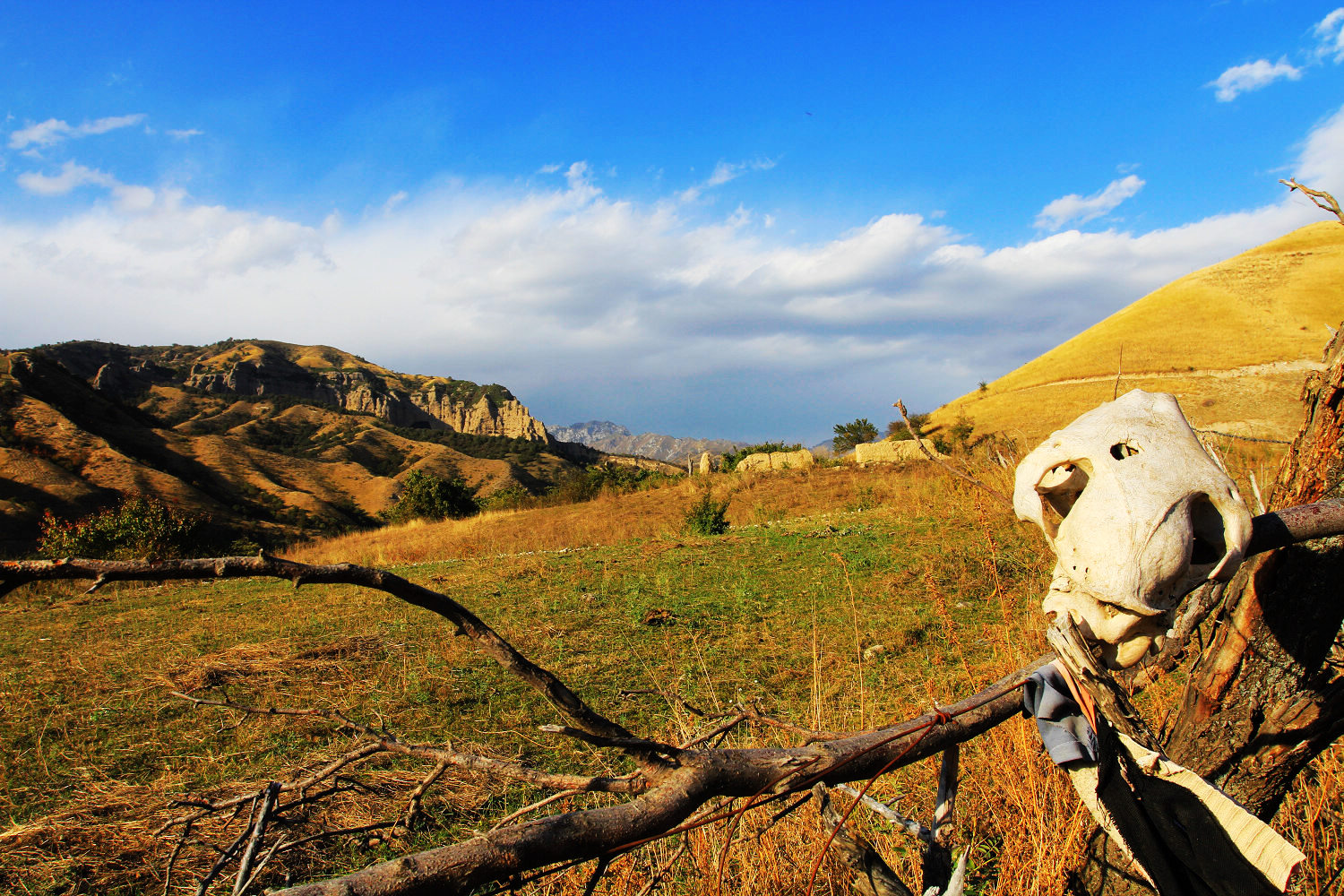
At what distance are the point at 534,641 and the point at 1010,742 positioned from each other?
4.75 metres

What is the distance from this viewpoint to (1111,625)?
3.00ft

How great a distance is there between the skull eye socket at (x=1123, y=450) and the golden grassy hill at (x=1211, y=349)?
3244 cm

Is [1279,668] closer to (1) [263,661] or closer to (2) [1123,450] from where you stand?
(2) [1123,450]

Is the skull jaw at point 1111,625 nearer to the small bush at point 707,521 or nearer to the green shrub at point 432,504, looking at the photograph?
the small bush at point 707,521

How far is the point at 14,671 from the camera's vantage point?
6078 mm

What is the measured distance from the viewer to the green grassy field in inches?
92.7

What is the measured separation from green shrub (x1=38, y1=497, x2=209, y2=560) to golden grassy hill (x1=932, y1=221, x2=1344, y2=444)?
3091 centimetres

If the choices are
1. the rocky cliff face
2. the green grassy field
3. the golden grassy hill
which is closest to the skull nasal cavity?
the green grassy field

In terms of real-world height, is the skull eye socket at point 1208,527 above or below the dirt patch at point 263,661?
above

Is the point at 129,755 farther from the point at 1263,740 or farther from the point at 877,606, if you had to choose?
the point at 877,606

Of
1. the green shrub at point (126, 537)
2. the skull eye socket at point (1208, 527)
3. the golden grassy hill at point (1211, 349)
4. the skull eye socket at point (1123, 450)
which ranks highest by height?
the golden grassy hill at point (1211, 349)

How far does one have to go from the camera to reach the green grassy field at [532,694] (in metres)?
2.36

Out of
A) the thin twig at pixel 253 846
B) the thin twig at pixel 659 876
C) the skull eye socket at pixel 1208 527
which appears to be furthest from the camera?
the thin twig at pixel 659 876

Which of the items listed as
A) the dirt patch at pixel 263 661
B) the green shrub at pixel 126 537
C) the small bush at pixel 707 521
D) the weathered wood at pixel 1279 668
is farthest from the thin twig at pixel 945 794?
the green shrub at pixel 126 537
